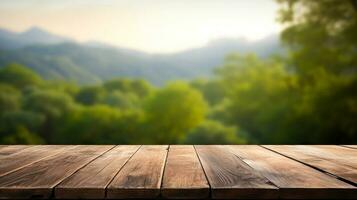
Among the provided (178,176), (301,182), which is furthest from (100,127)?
(301,182)

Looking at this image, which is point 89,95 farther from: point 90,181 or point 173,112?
point 90,181

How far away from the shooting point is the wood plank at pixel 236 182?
50.9 inches

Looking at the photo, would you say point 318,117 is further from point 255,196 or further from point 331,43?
point 255,196

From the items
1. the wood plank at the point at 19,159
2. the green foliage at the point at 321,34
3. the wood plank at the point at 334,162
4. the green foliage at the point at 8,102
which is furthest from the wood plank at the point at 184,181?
the green foliage at the point at 8,102

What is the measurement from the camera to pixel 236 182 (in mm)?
1398

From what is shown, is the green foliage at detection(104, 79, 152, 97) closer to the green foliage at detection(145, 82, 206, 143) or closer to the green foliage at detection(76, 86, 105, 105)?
the green foliage at detection(76, 86, 105, 105)

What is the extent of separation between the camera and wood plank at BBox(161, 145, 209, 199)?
1.29 m

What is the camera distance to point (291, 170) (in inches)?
65.2

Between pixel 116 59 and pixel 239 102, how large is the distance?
80.3m

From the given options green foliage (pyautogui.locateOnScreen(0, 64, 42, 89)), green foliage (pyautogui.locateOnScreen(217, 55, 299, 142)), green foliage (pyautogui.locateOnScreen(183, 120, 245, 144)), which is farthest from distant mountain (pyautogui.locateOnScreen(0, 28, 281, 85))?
green foliage (pyautogui.locateOnScreen(183, 120, 245, 144))

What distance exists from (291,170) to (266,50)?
8092 centimetres

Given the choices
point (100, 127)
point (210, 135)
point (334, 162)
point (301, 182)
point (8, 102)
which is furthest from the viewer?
point (8, 102)

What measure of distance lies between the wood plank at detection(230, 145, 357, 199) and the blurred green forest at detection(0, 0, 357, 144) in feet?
51.9

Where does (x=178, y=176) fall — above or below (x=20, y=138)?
above
